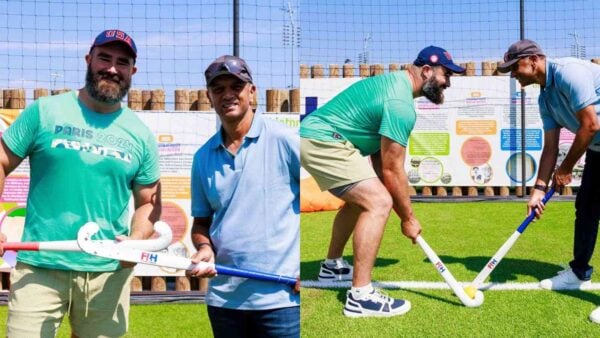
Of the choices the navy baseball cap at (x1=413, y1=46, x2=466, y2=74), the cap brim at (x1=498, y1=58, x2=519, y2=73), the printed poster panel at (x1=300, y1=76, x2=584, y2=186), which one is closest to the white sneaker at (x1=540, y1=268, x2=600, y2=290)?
the cap brim at (x1=498, y1=58, x2=519, y2=73)

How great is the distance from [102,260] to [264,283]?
0.51 meters

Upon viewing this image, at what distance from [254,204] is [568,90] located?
1.39 metres

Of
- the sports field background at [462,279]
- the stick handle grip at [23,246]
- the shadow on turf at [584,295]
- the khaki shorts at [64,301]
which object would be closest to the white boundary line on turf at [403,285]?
the sports field background at [462,279]

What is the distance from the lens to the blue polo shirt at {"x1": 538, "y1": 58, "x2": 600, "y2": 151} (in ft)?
7.07

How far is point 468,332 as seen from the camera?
83.5 inches

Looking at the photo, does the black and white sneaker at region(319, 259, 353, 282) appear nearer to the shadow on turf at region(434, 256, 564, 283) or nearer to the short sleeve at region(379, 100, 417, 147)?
the shadow on turf at region(434, 256, 564, 283)

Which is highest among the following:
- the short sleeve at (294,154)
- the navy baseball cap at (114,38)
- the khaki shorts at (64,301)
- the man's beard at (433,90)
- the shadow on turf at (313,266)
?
the navy baseball cap at (114,38)

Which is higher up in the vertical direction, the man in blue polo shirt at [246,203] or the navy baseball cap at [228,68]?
the navy baseball cap at [228,68]

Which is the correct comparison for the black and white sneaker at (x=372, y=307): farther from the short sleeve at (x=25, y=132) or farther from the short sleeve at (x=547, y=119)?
the short sleeve at (x=25, y=132)

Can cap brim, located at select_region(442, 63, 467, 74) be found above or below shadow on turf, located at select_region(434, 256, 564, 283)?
above

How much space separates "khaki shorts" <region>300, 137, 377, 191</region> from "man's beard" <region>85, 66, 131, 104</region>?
593mm

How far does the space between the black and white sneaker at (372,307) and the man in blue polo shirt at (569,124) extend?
624mm

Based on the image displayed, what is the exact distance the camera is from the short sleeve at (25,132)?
147 centimetres

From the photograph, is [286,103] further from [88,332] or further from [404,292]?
[404,292]
